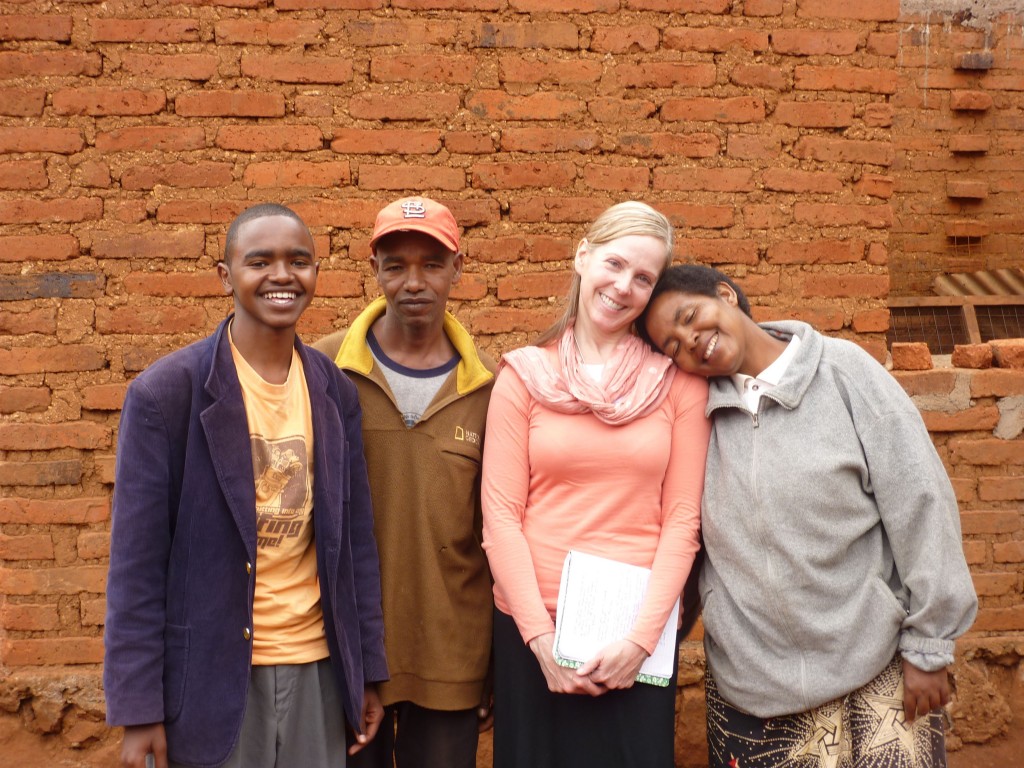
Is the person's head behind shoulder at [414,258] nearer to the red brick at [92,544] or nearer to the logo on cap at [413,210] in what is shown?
the logo on cap at [413,210]

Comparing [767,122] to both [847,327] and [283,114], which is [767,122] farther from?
[283,114]

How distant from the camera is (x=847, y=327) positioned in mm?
3820

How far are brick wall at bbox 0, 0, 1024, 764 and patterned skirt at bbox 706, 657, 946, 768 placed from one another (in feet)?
4.94

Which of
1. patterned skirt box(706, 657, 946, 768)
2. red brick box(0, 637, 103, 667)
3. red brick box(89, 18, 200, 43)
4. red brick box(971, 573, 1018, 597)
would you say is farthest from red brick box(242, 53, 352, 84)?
red brick box(971, 573, 1018, 597)

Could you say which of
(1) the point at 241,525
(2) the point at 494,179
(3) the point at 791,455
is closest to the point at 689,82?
(2) the point at 494,179

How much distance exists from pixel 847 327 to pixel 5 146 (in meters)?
3.31

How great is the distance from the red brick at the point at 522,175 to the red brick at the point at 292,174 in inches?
21.5

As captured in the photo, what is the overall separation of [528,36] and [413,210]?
1.41 meters

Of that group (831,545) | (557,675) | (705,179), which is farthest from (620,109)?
(557,675)

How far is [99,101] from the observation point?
11.5 feet

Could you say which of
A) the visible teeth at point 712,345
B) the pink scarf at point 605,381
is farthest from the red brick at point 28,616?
the visible teeth at point 712,345

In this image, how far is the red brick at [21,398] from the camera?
3.57 m

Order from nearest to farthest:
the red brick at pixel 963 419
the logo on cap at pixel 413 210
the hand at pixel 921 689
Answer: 1. the hand at pixel 921 689
2. the logo on cap at pixel 413 210
3. the red brick at pixel 963 419

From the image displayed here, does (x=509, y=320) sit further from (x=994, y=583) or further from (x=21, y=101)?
(x=994, y=583)
